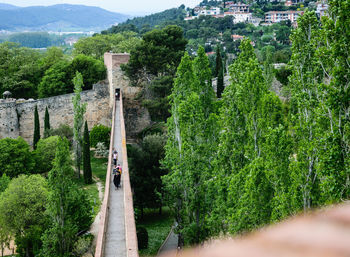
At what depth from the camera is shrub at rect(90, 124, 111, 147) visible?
28531 mm

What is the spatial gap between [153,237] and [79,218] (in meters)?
3.58

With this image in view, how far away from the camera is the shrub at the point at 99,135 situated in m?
28.5

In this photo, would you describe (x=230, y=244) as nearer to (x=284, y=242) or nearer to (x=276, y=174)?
(x=284, y=242)

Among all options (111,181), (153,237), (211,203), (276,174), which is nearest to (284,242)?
(276,174)

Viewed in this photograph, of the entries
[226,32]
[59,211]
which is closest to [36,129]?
[59,211]

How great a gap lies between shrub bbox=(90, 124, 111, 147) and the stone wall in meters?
2.19

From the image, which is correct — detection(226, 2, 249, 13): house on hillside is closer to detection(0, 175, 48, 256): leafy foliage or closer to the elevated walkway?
detection(0, 175, 48, 256): leafy foliage

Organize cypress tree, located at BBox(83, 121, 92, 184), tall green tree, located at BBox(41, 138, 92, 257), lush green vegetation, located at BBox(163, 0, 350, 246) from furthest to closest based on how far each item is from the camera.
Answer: cypress tree, located at BBox(83, 121, 92, 184)
tall green tree, located at BBox(41, 138, 92, 257)
lush green vegetation, located at BBox(163, 0, 350, 246)

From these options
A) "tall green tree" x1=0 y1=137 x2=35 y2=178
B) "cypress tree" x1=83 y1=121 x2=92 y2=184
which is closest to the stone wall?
"tall green tree" x1=0 y1=137 x2=35 y2=178

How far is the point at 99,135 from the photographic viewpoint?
93.8 ft

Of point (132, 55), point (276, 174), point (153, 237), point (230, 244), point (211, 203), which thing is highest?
point (132, 55)

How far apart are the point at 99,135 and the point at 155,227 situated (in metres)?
10.7

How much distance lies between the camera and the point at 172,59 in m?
28.6

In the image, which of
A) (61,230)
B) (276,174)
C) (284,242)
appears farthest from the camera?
(61,230)
